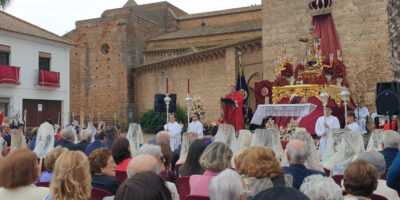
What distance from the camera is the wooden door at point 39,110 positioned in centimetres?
2061

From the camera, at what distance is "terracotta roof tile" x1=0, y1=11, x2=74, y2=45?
789 inches

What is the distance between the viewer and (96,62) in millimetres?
28469

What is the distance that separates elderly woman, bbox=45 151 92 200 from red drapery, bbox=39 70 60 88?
20.2 m

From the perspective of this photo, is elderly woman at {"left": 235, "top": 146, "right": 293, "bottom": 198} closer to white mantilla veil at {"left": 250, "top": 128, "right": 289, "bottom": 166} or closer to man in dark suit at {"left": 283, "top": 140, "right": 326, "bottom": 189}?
man in dark suit at {"left": 283, "top": 140, "right": 326, "bottom": 189}

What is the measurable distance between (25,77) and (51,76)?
147cm

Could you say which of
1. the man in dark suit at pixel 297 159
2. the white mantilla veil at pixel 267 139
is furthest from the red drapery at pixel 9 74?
the man in dark suit at pixel 297 159

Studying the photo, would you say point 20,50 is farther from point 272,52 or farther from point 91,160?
point 91,160

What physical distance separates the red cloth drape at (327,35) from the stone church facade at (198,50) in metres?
0.26

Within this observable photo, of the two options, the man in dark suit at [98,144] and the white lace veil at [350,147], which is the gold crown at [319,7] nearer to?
the white lace veil at [350,147]

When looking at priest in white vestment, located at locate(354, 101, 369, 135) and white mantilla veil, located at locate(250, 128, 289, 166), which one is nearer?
white mantilla veil, located at locate(250, 128, 289, 166)

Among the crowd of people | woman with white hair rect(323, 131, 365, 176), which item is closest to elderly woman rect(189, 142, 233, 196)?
the crowd of people

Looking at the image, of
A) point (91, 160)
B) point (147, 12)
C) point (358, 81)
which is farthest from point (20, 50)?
point (91, 160)

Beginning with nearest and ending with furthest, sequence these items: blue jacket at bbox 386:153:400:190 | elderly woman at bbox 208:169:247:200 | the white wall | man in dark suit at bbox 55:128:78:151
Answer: elderly woman at bbox 208:169:247:200
blue jacket at bbox 386:153:400:190
man in dark suit at bbox 55:128:78:151
the white wall

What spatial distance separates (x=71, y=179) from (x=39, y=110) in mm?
20534
